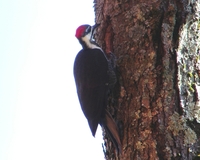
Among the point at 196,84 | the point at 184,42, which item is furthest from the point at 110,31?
the point at 196,84

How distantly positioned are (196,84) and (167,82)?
185 millimetres

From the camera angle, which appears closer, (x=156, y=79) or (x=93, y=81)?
(x=156, y=79)

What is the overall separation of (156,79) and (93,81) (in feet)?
2.69

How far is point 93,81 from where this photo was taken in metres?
3.33

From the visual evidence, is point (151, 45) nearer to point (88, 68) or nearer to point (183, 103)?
point (183, 103)

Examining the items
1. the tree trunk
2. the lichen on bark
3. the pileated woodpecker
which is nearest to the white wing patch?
the pileated woodpecker

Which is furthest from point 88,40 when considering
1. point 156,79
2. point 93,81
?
point 156,79

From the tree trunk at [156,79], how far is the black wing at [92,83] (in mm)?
146

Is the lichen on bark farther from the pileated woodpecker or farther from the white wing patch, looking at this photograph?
the white wing patch

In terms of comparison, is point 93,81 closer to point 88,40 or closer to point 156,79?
point 88,40

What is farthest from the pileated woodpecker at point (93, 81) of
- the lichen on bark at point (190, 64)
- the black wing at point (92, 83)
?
the lichen on bark at point (190, 64)

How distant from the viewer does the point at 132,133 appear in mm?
2570

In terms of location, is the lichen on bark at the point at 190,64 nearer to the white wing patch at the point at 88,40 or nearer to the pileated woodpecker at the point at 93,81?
the pileated woodpecker at the point at 93,81

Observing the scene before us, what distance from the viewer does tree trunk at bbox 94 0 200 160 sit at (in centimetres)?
242
